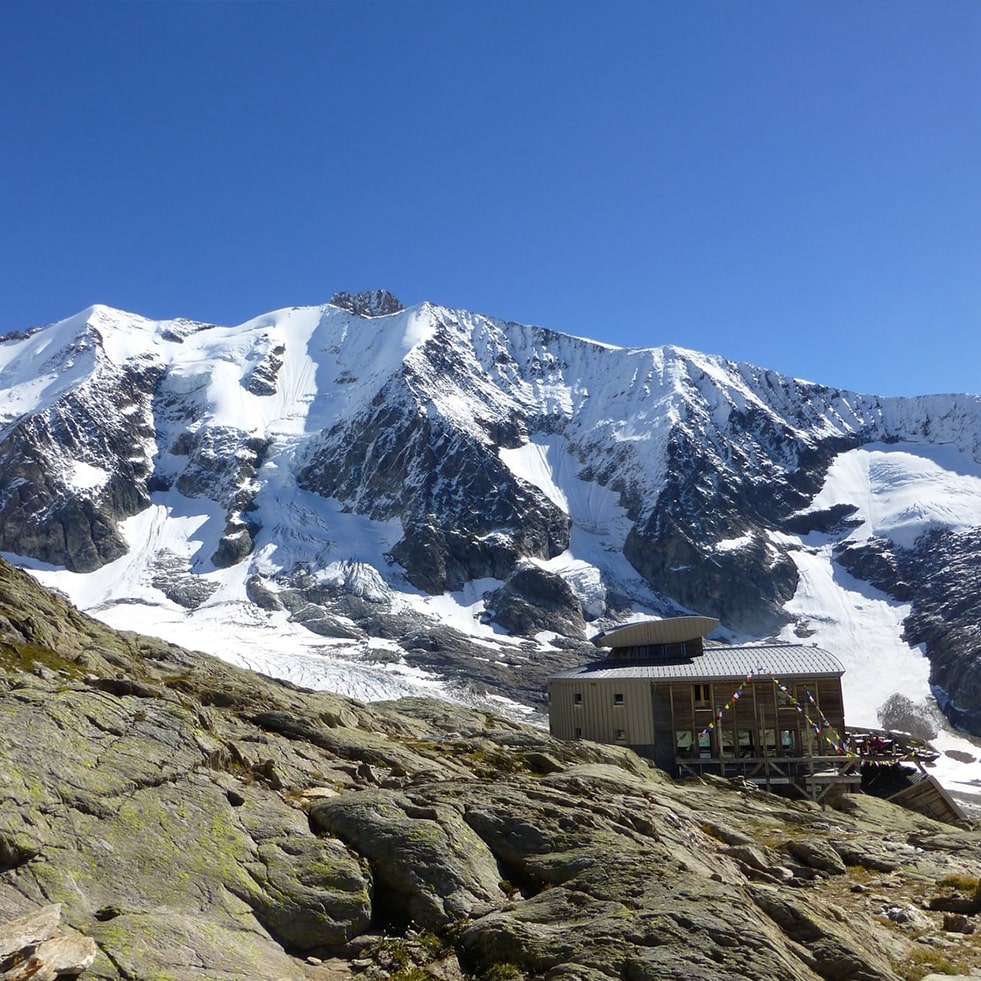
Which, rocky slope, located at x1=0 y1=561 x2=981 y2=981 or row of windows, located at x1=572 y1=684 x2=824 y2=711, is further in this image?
row of windows, located at x1=572 y1=684 x2=824 y2=711

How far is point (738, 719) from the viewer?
165 ft

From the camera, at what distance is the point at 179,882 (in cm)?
1236

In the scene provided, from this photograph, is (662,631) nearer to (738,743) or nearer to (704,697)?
(704,697)

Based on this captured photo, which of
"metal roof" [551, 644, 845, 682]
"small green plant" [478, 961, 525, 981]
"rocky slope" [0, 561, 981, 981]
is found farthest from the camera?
"metal roof" [551, 644, 845, 682]

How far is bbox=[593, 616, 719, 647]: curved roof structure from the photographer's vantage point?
55125 mm

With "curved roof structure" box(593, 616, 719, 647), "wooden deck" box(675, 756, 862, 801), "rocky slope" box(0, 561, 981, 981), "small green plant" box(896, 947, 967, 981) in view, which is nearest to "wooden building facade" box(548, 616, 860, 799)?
"wooden deck" box(675, 756, 862, 801)

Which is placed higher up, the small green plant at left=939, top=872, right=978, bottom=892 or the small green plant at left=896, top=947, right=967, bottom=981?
the small green plant at left=896, top=947, right=967, bottom=981

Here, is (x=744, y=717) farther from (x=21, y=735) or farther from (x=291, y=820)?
(x=21, y=735)

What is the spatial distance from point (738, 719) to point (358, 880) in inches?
1587

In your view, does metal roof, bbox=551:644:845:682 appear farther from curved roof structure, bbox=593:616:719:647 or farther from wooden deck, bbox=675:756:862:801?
wooden deck, bbox=675:756:862:801

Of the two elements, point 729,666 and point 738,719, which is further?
point 729,666

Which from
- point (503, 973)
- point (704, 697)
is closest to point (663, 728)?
Answer: point (704, 697)

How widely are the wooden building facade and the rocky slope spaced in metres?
28.8

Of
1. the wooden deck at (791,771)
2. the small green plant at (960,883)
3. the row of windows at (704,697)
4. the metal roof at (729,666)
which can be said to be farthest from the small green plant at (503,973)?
the row of windows at (704,697)
